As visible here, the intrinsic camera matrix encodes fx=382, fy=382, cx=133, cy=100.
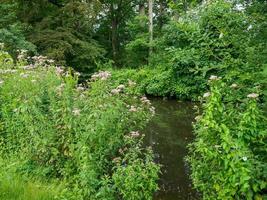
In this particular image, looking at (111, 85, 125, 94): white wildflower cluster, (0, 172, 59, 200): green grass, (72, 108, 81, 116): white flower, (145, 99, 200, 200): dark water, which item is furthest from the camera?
(145, 99, 200, 200): dark water

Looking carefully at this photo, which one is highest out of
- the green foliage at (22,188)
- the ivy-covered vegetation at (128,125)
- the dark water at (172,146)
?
the ivy-covered vegetation at (128,125)

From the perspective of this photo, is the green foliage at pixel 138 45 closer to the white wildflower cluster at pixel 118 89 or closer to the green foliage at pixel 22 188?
the white wildflower cluster at pixel 118 89

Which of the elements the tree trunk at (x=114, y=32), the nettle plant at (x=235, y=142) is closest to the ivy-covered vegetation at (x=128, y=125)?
the nettle plant at (x=235, y=142)

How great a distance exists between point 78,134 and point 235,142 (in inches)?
71.8

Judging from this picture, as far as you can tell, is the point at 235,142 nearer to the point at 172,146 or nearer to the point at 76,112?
the point at 76,112

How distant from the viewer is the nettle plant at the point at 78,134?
13.5 feet

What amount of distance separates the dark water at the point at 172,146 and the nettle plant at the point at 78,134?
1.75 m

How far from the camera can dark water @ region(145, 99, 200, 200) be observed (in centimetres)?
607

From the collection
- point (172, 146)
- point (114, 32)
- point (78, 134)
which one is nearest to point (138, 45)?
point (114, 32)

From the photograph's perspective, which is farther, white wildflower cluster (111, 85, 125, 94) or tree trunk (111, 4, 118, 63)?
tree trunk (111, 4, 118, 63)

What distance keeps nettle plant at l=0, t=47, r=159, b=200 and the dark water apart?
175cm

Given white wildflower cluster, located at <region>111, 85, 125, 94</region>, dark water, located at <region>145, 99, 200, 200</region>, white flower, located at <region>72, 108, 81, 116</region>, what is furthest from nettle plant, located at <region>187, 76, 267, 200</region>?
dark water, located at <region>145, 99, 200, 200</region>

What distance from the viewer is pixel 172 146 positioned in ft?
27.6

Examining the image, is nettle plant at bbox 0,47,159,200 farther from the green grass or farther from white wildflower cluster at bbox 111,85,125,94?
the green grass
